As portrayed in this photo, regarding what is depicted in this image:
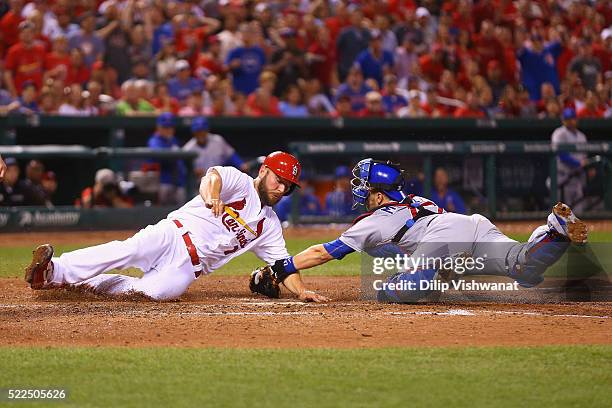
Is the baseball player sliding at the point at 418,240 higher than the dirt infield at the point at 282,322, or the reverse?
the baseball player sliding at the point at 418,240

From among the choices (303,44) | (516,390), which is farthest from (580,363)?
(303,44)

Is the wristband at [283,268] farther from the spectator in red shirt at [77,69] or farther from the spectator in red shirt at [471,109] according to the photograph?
the spectator in red shirt at [471,109]

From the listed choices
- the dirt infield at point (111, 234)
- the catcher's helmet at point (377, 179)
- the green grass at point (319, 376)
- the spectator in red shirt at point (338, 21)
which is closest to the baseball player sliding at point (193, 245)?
the catcher's helmet at point (377, 179)

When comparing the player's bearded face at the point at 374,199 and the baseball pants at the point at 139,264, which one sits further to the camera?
the player's bearded face at the point at 374,199

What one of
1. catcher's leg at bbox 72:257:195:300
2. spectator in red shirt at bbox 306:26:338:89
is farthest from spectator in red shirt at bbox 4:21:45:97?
catcher's leg at bbox 72:257:195:300

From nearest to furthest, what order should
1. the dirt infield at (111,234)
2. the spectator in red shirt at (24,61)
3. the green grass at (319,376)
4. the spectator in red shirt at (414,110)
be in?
the green grass at (319,376) < the dirt infield at (111,234) < the spectator in red shirt at (24,61) < the spectator in red shirt at (414,110)

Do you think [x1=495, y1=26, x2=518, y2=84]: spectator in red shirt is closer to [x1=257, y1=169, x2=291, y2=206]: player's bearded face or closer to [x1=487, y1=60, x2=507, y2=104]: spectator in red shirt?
[x1=487, y1=60, x2=507, y2=104]: spectator in red shirt

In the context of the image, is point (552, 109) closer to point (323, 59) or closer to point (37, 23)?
point (323, 59)

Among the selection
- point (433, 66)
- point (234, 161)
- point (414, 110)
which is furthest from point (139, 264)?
point (433, 66)
